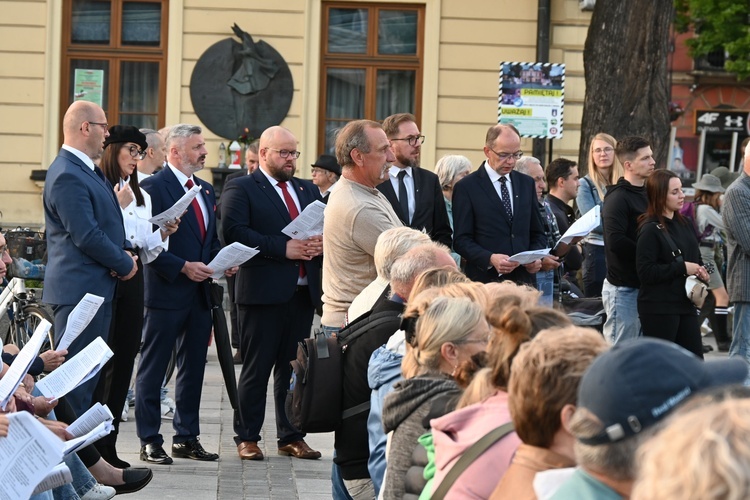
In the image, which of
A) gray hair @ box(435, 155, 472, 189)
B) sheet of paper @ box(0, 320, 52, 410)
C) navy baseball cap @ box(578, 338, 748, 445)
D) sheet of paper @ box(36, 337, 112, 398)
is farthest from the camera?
gray hair @ box(435, 155, 472, 189)

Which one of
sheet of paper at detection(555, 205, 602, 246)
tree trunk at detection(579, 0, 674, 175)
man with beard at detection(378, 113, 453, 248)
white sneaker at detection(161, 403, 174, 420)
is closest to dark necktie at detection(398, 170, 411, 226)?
man with beard at detection(378, 113, 453, 248)

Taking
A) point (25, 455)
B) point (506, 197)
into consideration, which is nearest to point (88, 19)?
point (506, 197)

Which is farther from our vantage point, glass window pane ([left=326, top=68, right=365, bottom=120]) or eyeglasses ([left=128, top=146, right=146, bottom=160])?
glass window pane ([left=326, top=68, right=365, bottom=120])

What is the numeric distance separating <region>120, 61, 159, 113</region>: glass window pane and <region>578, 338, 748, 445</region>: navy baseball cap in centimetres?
1691

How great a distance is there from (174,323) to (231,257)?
1.83 ft

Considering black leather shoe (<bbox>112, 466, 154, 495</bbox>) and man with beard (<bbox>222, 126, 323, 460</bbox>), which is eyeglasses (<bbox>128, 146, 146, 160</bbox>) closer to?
man with beard (<bbox>222, 126, 323, 460</bbox>)

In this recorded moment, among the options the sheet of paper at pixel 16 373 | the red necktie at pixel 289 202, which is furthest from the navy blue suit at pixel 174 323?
the sheet of paper at pixel 16 373

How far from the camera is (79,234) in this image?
6918 mm

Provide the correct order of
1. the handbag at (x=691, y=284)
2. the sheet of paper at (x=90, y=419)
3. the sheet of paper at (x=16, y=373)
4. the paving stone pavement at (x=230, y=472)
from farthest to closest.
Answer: the handbag at (x=691, y=284) → the paving stone pavement at (x=230, y=472) → the sheet of paper at (x=90, y=419) → the sheet of paper at (x=16, y=373)

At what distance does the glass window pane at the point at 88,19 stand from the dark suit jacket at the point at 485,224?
11.1m

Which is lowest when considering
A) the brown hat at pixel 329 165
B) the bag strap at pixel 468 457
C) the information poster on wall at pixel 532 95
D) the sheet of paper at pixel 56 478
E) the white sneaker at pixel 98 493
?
the white sneaker at pixel 98 493

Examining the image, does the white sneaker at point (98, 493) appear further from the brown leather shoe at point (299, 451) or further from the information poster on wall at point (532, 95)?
the information poster on wall at point (532, 95)

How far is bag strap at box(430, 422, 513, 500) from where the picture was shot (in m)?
3.17

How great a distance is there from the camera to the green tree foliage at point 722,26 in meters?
29.7
